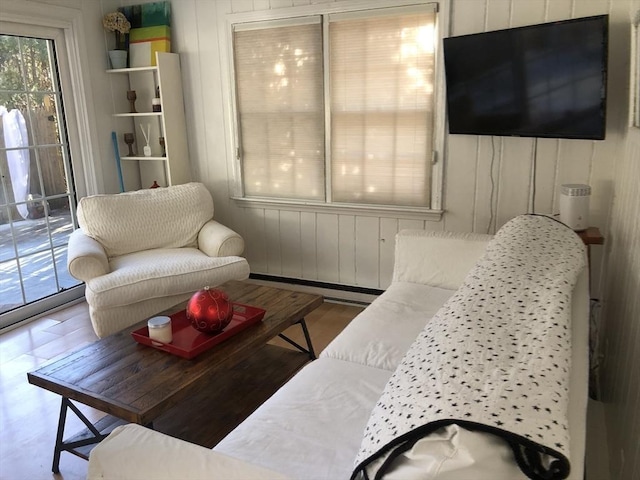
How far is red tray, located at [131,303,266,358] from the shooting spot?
2014 millimetres

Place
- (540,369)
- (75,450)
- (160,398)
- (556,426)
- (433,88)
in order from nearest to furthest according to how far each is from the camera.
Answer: (556,426)
(540,369)
(160,398)
(75,450)
(433,88)

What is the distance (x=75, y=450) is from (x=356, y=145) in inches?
93.0

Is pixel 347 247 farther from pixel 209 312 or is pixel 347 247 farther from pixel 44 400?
pixel 44 400

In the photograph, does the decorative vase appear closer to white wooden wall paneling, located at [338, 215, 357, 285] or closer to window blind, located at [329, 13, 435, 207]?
window blind, located at [329, 13, 435, 207]

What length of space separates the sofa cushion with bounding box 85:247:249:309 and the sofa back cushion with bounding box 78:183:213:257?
0.39ft

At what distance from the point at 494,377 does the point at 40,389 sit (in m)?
2.48

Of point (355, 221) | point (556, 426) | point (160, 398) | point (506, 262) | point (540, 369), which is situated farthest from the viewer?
point (355, 221)

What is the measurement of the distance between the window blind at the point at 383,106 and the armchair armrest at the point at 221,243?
830 mm

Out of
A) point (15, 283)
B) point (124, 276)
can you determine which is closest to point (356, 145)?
point (124, 276)

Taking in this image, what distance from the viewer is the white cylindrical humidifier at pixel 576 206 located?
2.48 meters

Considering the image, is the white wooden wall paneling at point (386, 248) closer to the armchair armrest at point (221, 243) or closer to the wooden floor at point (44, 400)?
the wooden floor at point (44, 400)

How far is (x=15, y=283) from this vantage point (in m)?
3.51

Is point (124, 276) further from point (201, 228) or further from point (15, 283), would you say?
point (15, 283)

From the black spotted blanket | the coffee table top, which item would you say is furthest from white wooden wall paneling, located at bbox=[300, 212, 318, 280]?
the black spotted blanket
